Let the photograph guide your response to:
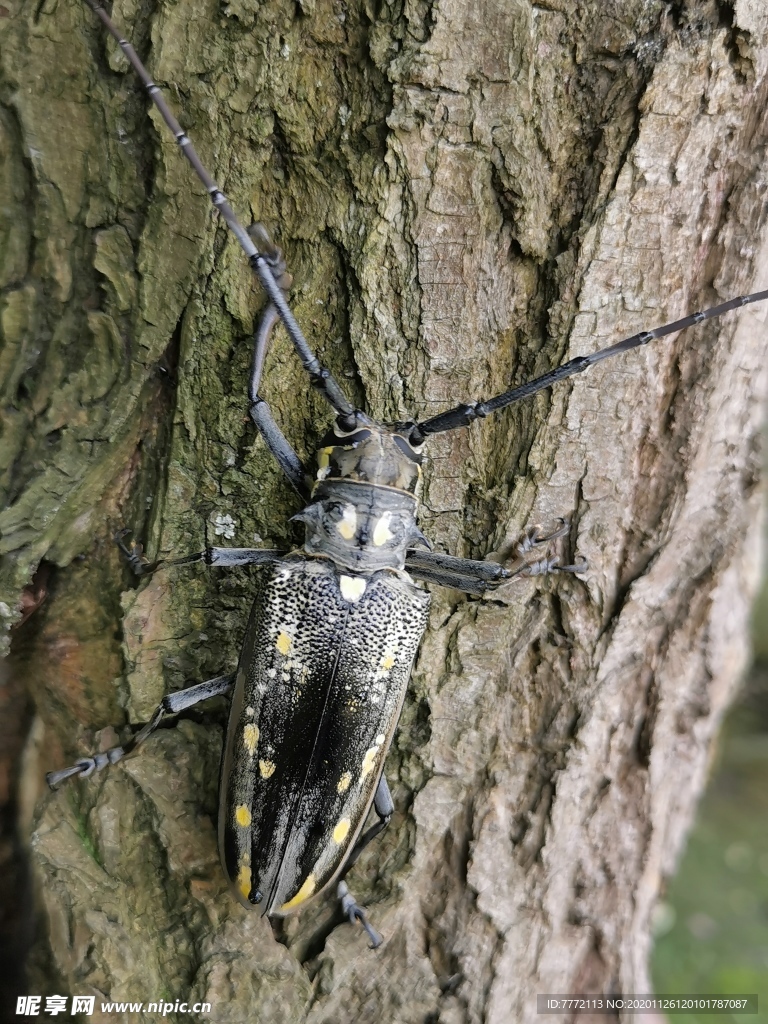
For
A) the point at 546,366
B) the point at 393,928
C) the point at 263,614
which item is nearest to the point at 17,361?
the point at 263,614

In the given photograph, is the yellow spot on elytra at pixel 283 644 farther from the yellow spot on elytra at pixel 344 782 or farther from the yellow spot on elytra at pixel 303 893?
the yellow spot on elytra at pixel 303 893

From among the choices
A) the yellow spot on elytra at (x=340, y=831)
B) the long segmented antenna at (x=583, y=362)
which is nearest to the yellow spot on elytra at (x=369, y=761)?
the yellow spot on elytra at (x=340, y=831)

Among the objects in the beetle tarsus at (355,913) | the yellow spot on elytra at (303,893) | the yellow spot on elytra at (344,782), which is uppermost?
the yellow spot on elytra at (344,782)

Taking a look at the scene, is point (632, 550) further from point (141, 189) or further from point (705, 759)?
point (141, 189)

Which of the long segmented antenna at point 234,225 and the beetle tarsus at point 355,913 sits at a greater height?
the long segmented antenna at point 234,225

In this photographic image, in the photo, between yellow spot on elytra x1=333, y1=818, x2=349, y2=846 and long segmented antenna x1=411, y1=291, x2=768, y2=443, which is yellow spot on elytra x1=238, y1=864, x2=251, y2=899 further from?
long segmented antenna x1=411, y1=291, x2=768, y2=443

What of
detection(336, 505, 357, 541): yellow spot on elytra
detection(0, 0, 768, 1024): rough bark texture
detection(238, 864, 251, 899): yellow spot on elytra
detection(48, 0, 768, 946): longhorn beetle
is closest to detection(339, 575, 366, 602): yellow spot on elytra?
detection(48, 0, 768, 946): longhorn beetle

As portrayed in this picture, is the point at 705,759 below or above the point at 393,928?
above
